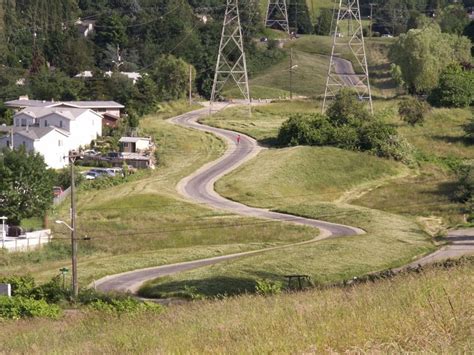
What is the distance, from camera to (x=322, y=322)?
7094mm

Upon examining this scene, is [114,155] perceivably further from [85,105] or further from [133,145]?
[85,105]

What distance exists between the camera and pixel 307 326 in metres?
6.99

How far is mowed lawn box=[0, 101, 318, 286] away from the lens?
89.4 ft

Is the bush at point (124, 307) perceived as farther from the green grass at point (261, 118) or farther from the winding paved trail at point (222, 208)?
the green grass at point (261, 118)

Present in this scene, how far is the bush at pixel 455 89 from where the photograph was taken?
189 feet

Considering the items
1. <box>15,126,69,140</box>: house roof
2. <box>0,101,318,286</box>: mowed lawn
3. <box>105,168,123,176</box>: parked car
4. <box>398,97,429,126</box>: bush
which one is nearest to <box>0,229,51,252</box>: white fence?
<box>0,101,318,286</box>: mowed lawn

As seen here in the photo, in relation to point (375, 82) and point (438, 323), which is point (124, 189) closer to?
point (438, 323)

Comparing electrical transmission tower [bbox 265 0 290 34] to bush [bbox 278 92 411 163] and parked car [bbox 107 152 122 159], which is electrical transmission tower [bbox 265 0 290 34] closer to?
bush [bbox 278 92 411 163]

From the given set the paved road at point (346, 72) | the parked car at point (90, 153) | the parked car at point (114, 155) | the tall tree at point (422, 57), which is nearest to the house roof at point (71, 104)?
the parked car at point (90, 153)

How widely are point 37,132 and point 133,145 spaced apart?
5.07 m

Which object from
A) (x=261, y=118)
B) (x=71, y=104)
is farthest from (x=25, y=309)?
(x=261, y=118)

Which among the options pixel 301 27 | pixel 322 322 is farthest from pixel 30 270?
pixel 301 27

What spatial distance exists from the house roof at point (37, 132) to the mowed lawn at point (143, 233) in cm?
770

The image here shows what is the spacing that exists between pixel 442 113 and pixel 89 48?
3754 cm
